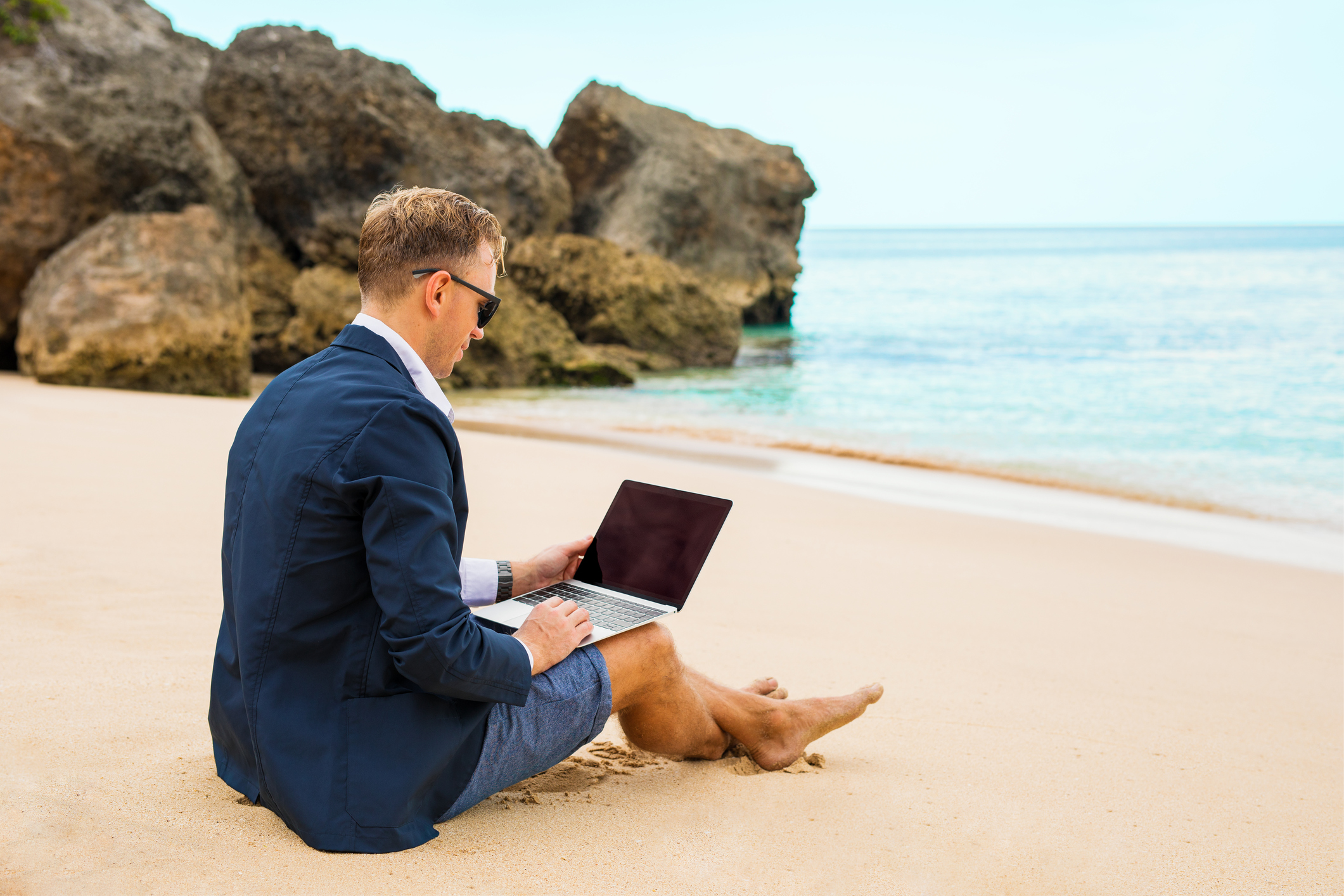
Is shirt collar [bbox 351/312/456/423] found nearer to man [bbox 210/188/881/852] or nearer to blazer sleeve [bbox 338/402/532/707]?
man [bbox 210/188/881/852]

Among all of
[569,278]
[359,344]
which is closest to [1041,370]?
[569,278]

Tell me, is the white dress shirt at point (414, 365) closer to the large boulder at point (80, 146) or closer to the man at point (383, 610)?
the man at point (383, 610)

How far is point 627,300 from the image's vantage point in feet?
65.8

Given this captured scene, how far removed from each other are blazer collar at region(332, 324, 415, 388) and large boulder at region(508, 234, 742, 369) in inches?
657

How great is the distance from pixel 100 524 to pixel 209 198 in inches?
376

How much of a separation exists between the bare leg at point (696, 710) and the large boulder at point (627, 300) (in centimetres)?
1627

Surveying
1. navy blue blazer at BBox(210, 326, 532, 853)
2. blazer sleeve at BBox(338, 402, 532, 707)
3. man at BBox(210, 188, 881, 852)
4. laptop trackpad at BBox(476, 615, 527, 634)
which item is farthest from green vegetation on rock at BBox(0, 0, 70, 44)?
blazer sleeve at BBox(338, 402, 532, 707)

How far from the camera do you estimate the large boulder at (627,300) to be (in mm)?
19391

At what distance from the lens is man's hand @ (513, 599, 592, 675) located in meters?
2.14

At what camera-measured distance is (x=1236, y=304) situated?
34812 mm

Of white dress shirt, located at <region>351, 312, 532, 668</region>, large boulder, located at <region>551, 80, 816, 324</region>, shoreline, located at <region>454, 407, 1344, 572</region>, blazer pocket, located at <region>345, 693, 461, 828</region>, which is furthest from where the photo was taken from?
large boulder, located at <region>551, 80, 816, 324</region>

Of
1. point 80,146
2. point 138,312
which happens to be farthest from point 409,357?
point 80,146

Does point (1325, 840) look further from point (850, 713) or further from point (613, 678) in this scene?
point (613, 678)

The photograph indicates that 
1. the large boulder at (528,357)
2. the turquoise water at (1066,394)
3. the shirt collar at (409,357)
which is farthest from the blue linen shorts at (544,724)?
the large boulder at (528,357)
